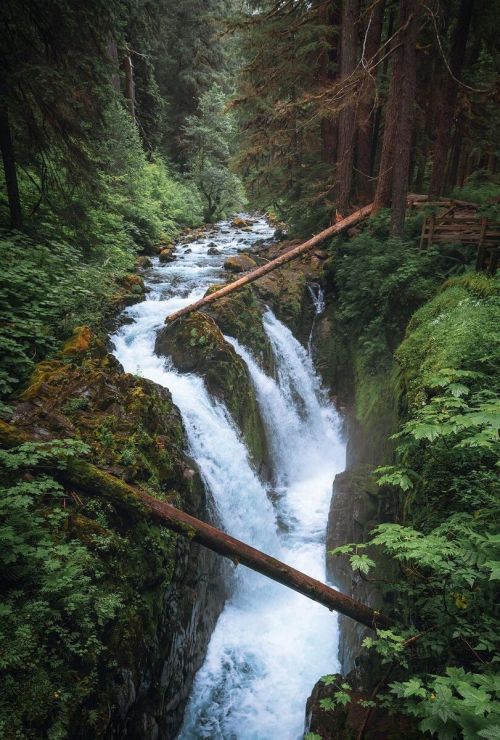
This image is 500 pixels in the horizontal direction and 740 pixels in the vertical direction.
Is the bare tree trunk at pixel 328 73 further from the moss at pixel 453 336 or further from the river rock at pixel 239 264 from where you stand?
the moss at pixel 453 336

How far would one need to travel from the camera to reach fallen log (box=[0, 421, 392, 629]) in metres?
4.55

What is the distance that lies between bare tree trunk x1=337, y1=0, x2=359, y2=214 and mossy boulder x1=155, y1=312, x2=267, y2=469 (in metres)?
7.40

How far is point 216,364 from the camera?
32.0 ft

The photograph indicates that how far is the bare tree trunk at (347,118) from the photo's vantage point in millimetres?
12398

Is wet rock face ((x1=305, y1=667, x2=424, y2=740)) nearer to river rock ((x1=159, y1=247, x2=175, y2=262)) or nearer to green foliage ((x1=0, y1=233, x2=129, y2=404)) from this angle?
green foliage ((x1=0, y1=233, x2=129, y2=404))

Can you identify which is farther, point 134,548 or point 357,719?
point 134,548

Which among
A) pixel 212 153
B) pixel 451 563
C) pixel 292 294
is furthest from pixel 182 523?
pixel 212 153

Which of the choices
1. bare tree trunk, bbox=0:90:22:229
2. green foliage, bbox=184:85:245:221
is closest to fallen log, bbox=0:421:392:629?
bare tree trunk, bbox=0:90:22:229

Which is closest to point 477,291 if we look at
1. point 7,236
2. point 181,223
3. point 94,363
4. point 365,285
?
point 365,285

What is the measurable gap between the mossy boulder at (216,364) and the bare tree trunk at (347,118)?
7.40m

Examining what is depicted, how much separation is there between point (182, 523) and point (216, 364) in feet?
17.8

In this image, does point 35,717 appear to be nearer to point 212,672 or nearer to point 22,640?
point 22,640

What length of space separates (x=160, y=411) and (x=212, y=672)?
428cm

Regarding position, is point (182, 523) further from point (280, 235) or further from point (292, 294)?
point (280, 235)
